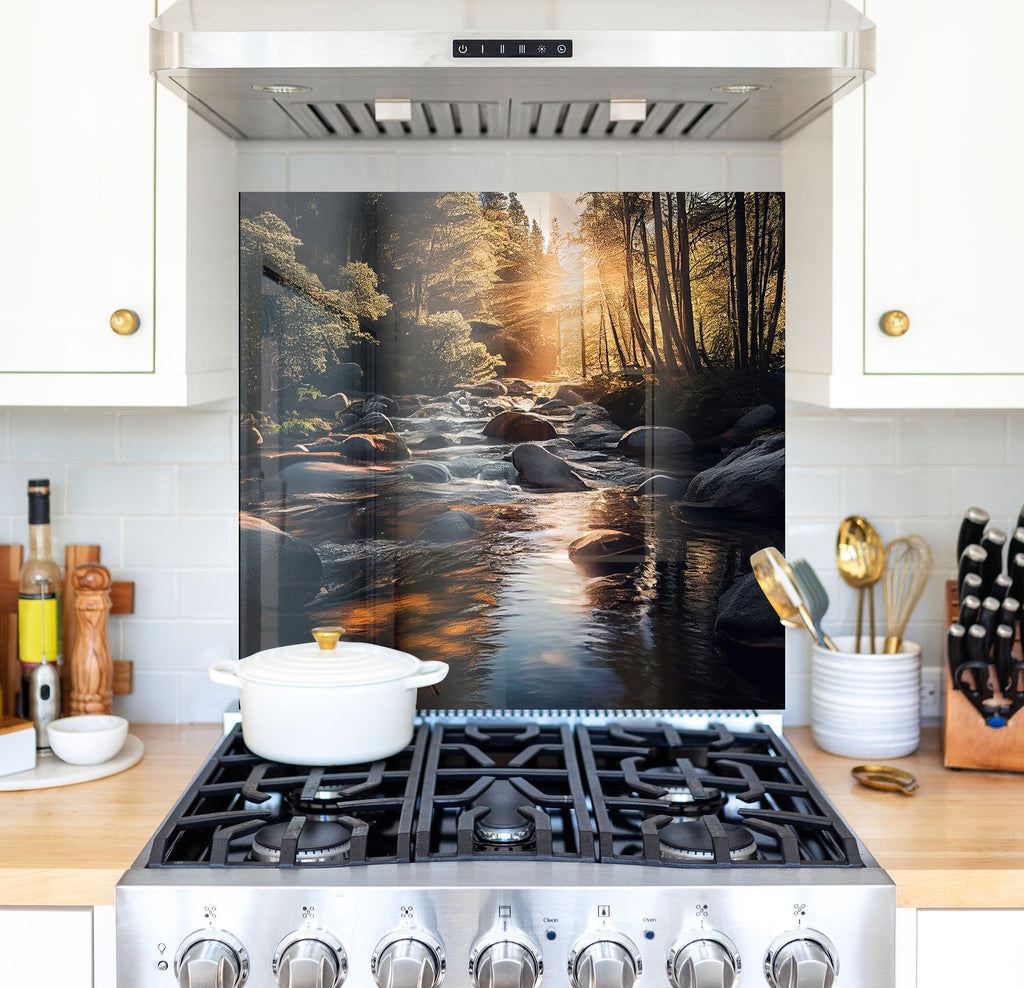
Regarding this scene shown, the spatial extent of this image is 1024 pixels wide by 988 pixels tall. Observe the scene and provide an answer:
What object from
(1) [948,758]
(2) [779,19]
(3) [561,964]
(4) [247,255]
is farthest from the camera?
(4) [247,255]

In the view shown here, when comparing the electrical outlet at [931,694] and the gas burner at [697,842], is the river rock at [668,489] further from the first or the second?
the gas burner at [697,842]

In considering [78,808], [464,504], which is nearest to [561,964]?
[78,808]

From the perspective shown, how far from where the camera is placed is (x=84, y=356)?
66.1 inches

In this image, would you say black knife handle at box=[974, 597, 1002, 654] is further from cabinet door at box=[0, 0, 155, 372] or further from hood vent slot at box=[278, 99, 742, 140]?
cabinet door at box=[0, 0, 155, 372]

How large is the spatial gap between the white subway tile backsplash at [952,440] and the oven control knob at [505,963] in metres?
1.20

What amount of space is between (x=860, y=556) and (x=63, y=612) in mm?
1512

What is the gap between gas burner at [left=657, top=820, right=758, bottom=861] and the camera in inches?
58.3

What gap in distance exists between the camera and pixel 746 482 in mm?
2094

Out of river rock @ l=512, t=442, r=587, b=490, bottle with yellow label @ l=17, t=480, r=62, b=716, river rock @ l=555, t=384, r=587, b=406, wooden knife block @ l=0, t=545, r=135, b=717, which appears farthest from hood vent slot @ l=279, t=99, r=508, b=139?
wooden knife block @ l=0, t=545, r=135, b=717

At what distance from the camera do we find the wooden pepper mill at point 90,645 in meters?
1.97

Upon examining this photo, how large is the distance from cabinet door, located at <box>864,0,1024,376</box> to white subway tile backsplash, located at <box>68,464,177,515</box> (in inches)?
51.0

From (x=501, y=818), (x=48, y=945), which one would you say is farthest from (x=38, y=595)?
(x=501, y=818)

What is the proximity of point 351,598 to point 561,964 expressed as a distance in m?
0.89

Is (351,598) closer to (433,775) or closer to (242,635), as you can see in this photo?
(242,635)
